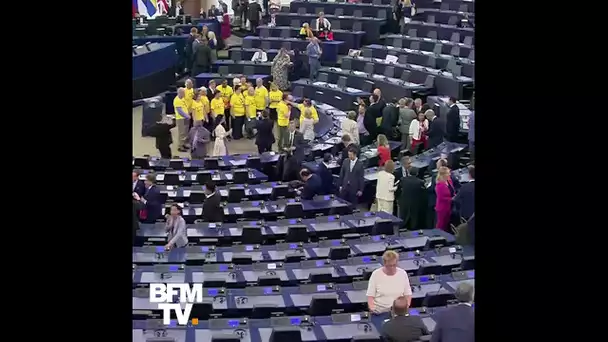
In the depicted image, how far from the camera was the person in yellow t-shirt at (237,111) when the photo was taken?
18.4 metres

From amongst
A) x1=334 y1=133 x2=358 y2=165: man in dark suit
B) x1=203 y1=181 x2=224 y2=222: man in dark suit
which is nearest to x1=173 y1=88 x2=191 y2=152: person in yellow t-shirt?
x1=334 y1=133 x2=358 y2=165: man in dark suit

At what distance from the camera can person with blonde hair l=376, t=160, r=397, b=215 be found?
12.9 meters

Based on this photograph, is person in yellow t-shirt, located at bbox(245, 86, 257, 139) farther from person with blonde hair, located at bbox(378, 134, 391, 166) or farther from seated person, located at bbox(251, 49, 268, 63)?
person with blonde hair, located at bbox(378, 134, 391, 166)

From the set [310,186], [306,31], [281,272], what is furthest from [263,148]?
[281,272]

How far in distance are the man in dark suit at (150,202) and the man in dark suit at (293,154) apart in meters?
2.65

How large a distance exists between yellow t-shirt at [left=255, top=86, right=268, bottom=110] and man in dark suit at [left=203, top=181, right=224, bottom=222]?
668cm

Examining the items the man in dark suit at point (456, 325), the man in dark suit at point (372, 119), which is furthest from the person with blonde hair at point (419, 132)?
the man in dark suit at point (456, 325)

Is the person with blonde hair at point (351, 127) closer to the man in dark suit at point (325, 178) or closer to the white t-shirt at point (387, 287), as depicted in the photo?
the man in dark suit at point (325, 178)

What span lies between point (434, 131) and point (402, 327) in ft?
27.3
